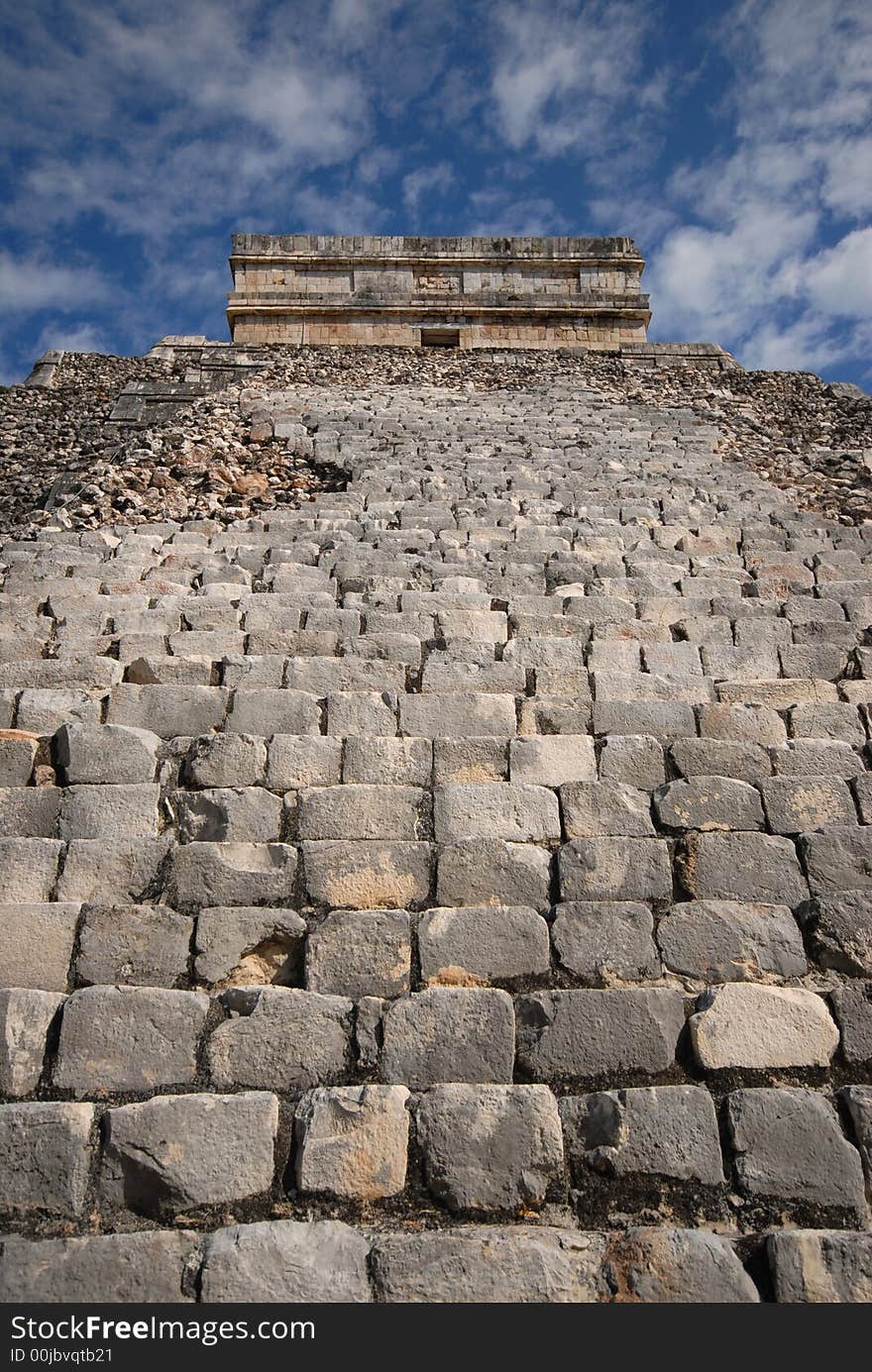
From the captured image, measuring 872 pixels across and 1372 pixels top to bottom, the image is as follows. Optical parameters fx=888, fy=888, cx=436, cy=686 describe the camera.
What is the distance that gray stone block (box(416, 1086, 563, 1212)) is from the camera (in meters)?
2.76

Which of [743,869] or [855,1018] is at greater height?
[743,869]

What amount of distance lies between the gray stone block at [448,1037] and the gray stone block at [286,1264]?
0.52 meters

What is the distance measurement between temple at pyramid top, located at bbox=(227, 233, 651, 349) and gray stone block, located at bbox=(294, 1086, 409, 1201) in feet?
43.6

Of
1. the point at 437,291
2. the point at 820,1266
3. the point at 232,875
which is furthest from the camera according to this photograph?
the point at 437,291

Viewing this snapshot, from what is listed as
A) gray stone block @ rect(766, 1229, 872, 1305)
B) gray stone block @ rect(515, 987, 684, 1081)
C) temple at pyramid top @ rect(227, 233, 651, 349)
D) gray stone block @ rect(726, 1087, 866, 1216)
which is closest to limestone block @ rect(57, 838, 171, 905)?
gray stone block @ rect(515, 987, 684, 1081)

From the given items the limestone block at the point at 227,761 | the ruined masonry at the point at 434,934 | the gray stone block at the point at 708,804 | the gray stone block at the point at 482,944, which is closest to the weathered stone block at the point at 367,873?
the ruined masonry at the point at 434,934

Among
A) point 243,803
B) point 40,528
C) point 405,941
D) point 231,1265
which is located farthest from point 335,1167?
point 40,528

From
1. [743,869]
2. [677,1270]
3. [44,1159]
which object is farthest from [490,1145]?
[743,869]

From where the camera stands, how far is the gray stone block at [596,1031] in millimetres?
3055

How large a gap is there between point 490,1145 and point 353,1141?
0.44m

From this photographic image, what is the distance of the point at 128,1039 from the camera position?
10.2 ft

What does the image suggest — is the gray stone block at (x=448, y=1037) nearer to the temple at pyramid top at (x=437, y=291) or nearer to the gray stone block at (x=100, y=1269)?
the gray stone block at (x=100, y=1269)

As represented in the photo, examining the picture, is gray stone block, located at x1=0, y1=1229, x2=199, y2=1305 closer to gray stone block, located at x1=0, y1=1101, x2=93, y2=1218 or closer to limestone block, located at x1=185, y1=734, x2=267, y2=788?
gray stone block, located at x1=0, y1=1101, x2=93, y2=1218

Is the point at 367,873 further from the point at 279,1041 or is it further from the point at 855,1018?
the point at 855,1018
